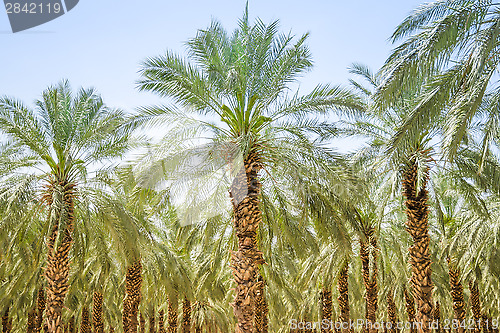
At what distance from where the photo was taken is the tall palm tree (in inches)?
529

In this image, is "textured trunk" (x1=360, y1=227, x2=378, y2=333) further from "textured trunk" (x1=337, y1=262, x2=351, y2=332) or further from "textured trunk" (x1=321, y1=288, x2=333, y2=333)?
"textured trunk" (x1=321, y1=288, x2=333, y2=333)

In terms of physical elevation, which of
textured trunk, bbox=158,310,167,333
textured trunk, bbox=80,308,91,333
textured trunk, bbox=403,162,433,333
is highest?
textured trunk, bbox=403,162,433,333

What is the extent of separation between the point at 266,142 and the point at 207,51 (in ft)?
9.60

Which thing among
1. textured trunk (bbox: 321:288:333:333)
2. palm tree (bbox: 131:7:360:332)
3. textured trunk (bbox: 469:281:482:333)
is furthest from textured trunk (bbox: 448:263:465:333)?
palm tree (bbox: 131:7:360:332)

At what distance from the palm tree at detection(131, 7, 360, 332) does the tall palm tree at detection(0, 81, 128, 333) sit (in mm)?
1954

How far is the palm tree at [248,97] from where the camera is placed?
12125mm

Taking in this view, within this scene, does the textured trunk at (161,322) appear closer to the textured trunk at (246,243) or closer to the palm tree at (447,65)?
the textured trunk at (246,243)

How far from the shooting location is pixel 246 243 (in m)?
11.9

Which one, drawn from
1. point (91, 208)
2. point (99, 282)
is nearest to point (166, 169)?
point (91, 208)

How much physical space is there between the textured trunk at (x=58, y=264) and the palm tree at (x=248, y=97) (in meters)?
3.25

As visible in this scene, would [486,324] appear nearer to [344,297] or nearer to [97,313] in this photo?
[344,297]

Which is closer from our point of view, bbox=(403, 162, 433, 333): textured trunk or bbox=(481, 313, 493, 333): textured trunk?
bbox=(403, 162, 433, 333): textured trunk

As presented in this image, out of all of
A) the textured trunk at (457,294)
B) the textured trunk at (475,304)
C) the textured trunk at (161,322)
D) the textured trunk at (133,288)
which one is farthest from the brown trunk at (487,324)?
the textured trunk at (133,288)

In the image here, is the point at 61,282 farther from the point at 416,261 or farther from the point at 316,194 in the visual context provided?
the point at 416,261
